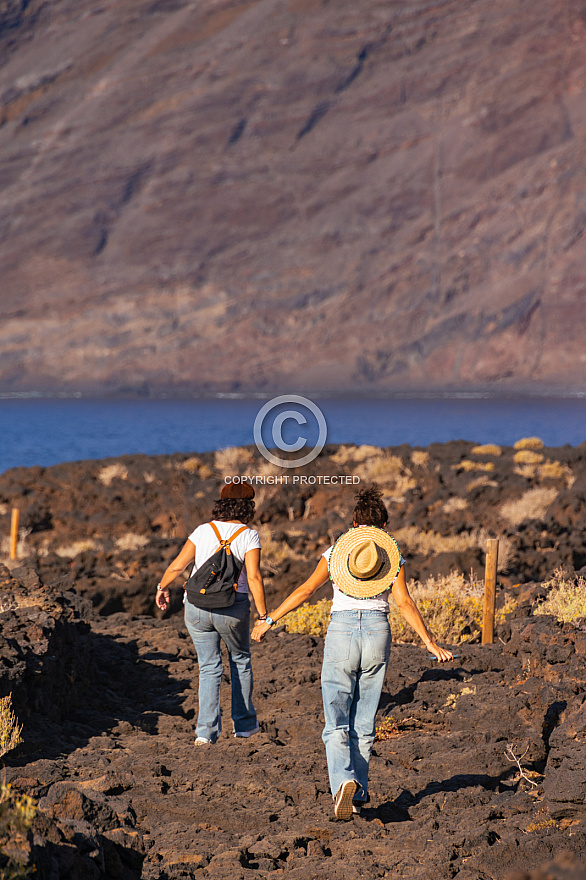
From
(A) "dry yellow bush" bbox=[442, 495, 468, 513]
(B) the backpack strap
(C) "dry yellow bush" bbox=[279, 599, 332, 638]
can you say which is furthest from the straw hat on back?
(A) "dry yellow bush" bbox=[442, 495, 468, 513]

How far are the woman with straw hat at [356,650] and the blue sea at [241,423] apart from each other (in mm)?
35178

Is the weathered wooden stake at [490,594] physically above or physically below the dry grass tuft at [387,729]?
below

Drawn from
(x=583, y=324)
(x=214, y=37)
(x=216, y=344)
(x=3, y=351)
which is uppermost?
(x=214, y=37)

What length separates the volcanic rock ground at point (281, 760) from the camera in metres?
4.86

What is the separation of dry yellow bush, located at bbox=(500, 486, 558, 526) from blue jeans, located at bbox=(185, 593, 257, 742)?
11677 mm

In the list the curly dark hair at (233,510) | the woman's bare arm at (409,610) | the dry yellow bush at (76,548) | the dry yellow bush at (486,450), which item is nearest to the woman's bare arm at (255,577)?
the curly dark hair at (233,510)

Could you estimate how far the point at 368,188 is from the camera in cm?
14238

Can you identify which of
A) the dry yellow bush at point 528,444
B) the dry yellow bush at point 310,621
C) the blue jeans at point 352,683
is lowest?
the dry yellow bush at point 528,444

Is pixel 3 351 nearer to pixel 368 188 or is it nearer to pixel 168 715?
pixel 368 188

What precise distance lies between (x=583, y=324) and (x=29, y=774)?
133863 mm

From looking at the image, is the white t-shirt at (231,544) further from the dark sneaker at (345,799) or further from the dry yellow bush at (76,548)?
the dry yellow bush at (76,548)

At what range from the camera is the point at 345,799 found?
5352 millimetres

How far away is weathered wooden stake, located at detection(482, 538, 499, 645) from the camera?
969 cm

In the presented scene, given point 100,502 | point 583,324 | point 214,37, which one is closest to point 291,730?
point 100,502
